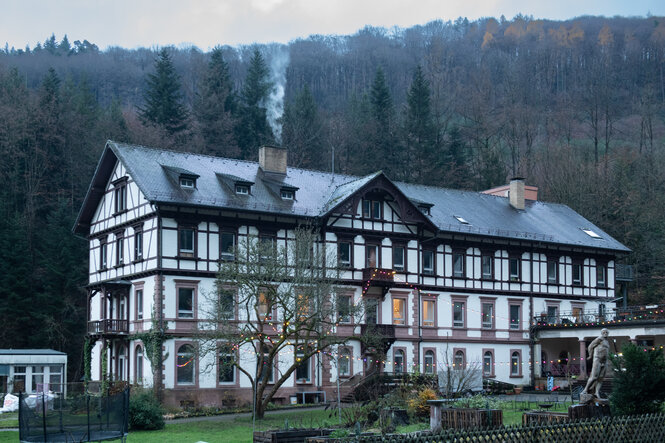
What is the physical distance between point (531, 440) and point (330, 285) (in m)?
20.1

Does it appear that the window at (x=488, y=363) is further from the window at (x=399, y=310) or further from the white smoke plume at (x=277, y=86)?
the white smoke plume at (x=277, y=86)

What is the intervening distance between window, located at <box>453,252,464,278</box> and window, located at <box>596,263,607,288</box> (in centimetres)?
1083

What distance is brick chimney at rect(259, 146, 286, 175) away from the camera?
150ft

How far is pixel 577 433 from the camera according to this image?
52.6 feet

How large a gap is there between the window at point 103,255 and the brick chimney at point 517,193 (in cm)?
2560

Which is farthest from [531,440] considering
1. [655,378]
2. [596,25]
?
[596,25]

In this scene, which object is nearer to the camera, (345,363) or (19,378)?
(345,363)

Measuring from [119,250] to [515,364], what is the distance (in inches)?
936

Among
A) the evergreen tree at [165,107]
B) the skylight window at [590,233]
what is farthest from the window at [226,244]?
the evergreen tree at [165,107]

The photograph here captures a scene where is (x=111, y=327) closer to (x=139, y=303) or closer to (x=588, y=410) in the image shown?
(x=139, y=303)

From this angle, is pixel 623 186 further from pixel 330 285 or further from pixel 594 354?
pixel 594 354

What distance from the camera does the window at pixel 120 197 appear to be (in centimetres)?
4245

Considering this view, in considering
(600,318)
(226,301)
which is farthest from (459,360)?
(226,301)

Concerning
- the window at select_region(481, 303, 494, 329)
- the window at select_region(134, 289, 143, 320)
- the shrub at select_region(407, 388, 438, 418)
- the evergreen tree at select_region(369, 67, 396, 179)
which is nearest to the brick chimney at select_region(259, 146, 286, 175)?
the window at select_region(134, 289, 143, 320)
